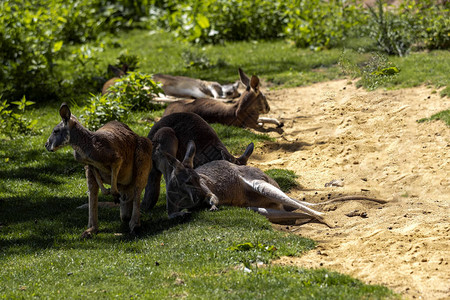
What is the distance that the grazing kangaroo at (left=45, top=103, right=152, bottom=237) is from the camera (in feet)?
23.8

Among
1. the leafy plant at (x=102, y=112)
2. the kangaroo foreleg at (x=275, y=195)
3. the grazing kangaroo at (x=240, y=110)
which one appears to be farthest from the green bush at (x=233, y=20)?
the kangaroo foreleg at (x=275, y=195)

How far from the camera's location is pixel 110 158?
Result: 23.9ft

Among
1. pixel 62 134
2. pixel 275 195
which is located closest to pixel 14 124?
pixel 62 134

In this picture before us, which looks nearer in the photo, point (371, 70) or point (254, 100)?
point (371, 70)

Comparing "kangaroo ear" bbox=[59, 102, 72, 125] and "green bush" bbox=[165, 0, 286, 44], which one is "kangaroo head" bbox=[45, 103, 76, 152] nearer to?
"kangaroo ear" bbox=[59, 102, 72, 125]

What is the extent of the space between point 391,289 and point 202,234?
2.39 m

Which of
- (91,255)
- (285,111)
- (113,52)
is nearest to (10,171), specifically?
(91,255)

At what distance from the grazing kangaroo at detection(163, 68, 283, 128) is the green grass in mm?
3957

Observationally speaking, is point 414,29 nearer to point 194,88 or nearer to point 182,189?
point 194,88

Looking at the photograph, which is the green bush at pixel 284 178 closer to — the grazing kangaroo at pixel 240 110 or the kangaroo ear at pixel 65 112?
the grazing kangaroo at pixel 240 110

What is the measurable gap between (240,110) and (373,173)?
371 centimetres

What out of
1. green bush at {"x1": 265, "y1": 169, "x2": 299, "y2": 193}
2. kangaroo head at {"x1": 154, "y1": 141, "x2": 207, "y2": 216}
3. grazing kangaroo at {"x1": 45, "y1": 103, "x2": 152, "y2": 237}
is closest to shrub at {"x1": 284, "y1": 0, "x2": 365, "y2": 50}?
green bush at {"x1": 265, "y1": 169, "x2": 299, "y2": 193}

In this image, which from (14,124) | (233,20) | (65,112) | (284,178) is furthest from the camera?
(233,20)

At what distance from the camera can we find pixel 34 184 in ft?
33.7
